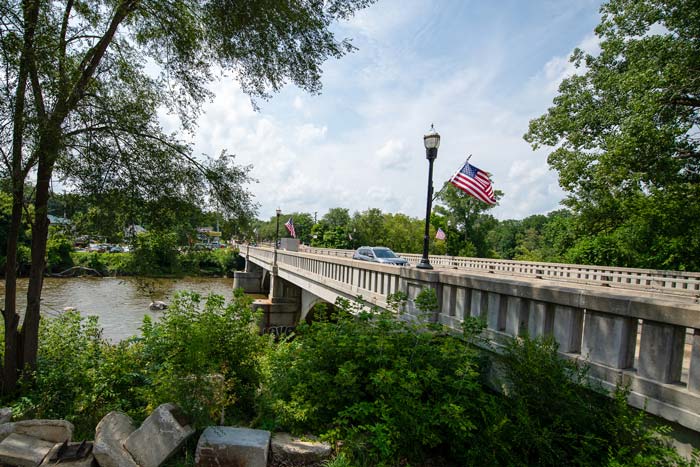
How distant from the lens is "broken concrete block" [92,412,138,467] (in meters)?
3.83

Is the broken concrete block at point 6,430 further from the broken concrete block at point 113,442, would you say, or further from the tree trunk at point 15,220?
the tree trunk at point 15,220

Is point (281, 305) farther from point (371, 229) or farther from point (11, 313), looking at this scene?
point (371, 229)

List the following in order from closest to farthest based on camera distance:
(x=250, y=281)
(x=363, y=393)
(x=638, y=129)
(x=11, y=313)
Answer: (x=363, y=393) < (x=11, y=313) < (x=638, y=129) < (x=250, y=281)

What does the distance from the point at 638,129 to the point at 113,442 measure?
14250 millimetres

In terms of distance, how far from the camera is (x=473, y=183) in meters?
15.6

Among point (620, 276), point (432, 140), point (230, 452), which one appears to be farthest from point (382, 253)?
point (230, 452)

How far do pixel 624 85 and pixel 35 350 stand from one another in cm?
1605

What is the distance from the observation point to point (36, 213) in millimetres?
6020

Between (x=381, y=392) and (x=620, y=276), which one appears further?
(x=620, y=276)

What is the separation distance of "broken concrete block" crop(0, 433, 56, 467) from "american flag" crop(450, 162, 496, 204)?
14.0 m

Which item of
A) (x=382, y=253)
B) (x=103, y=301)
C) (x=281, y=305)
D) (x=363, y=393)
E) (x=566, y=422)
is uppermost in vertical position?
(x=566, y=422)

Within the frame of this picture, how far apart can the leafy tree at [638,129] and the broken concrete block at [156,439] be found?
13407mm

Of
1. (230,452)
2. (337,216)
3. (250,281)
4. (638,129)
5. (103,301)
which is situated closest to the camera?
(230,452)

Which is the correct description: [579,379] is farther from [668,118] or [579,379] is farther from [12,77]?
[668,118]
